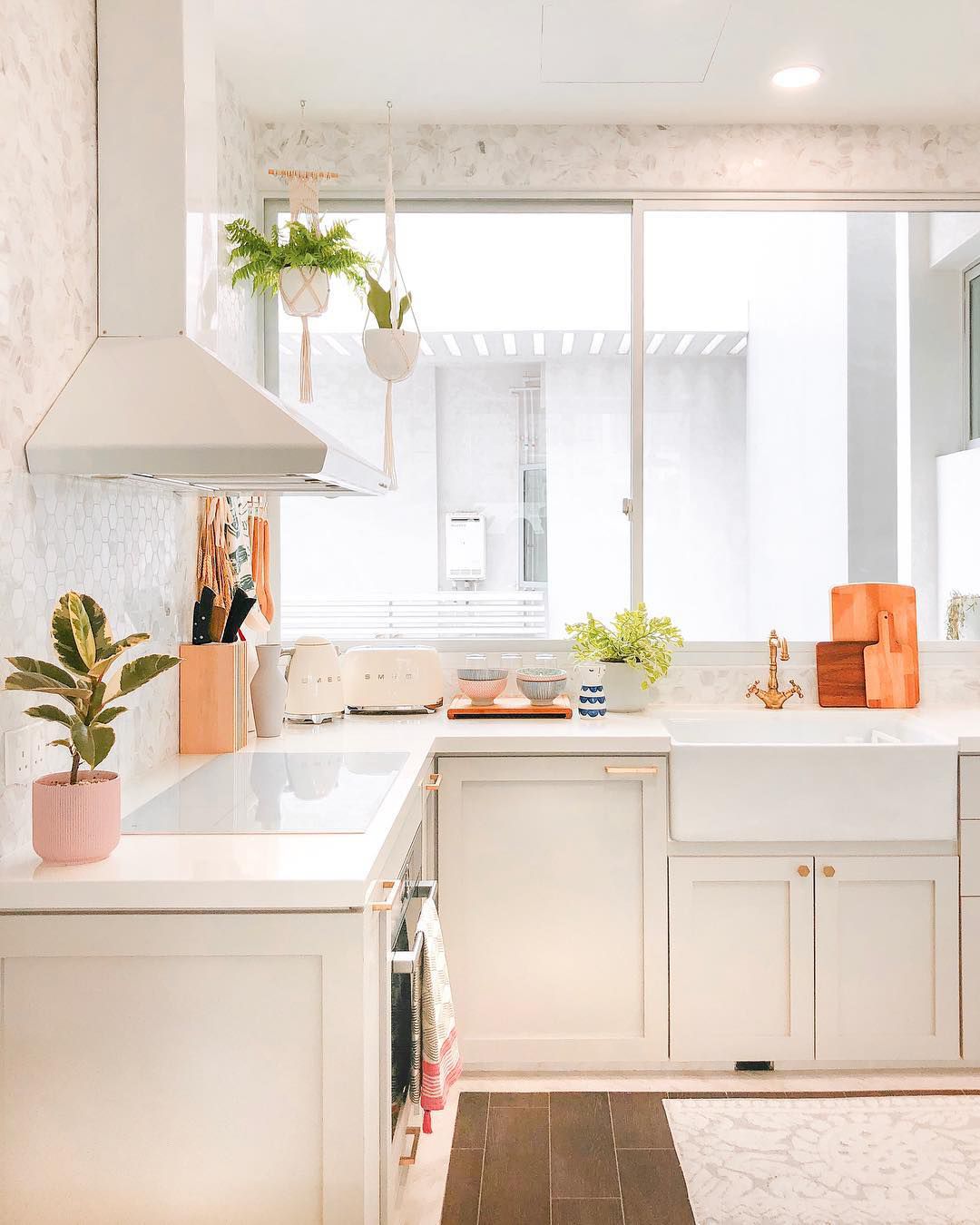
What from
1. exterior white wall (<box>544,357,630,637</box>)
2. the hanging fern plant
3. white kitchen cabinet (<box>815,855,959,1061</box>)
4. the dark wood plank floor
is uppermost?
the hanging fern plant

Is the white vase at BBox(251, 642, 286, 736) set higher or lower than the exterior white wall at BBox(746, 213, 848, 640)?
lower

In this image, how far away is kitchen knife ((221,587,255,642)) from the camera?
259 cm

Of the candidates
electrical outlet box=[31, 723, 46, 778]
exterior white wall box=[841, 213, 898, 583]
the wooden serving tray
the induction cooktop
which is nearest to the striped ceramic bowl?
the wooden serving tray

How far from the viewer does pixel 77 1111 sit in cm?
151

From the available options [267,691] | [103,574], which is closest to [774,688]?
[267,691]

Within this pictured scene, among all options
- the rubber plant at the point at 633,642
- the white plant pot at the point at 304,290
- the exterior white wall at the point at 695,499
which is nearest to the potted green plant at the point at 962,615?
the exterior white wall at the point at 695,499

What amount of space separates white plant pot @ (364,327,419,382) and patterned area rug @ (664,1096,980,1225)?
1914mm

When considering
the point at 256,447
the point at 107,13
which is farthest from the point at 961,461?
the point at 107,13

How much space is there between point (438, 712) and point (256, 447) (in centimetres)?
140

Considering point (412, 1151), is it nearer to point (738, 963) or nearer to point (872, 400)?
point (738, 963)

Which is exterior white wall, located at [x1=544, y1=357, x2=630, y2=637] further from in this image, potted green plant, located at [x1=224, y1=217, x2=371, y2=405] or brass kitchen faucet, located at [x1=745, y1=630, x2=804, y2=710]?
potted green plant, located at [x1=224, y1=217, x2=371, y2=405]

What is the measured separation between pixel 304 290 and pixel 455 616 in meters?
1.07

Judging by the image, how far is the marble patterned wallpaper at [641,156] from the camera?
312 cm

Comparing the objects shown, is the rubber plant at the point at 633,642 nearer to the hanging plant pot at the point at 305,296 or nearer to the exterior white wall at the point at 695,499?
the exterior white wall at the point at 695,499
